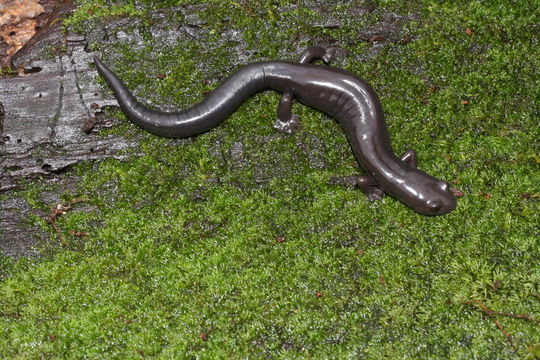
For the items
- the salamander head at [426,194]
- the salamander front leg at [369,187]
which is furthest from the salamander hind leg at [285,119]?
the salamander head at [426,194]

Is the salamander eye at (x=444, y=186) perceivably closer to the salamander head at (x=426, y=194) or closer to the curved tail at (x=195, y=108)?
the salamander head at (x=426, y=194)

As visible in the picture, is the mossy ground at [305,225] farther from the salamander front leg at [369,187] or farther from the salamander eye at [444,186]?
the salamander eye at [444,186]

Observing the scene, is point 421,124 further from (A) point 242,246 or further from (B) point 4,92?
(B) point 4,92

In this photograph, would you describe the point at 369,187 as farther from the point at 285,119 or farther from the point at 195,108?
the point at 195,108

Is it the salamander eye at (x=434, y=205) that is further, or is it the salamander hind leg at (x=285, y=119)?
the salamander hind leg at (x=285, y=119)

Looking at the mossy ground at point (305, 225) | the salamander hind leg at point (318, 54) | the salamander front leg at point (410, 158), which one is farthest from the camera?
the salamander hind leg at point (318, 54)

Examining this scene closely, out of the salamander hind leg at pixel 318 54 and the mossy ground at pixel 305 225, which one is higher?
the salamander hind leg at pixel 318 54

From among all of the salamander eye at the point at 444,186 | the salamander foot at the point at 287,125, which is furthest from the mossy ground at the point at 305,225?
the salamander eye at the point at 444,186

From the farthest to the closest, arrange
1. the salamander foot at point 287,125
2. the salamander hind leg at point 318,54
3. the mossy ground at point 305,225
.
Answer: the salamander hind leg at point 318,54, the salamander foot at point 287,125, the mossy ground at point 305,225

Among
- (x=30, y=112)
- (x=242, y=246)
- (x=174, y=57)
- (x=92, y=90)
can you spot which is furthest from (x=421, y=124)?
(x=30, y=112)
